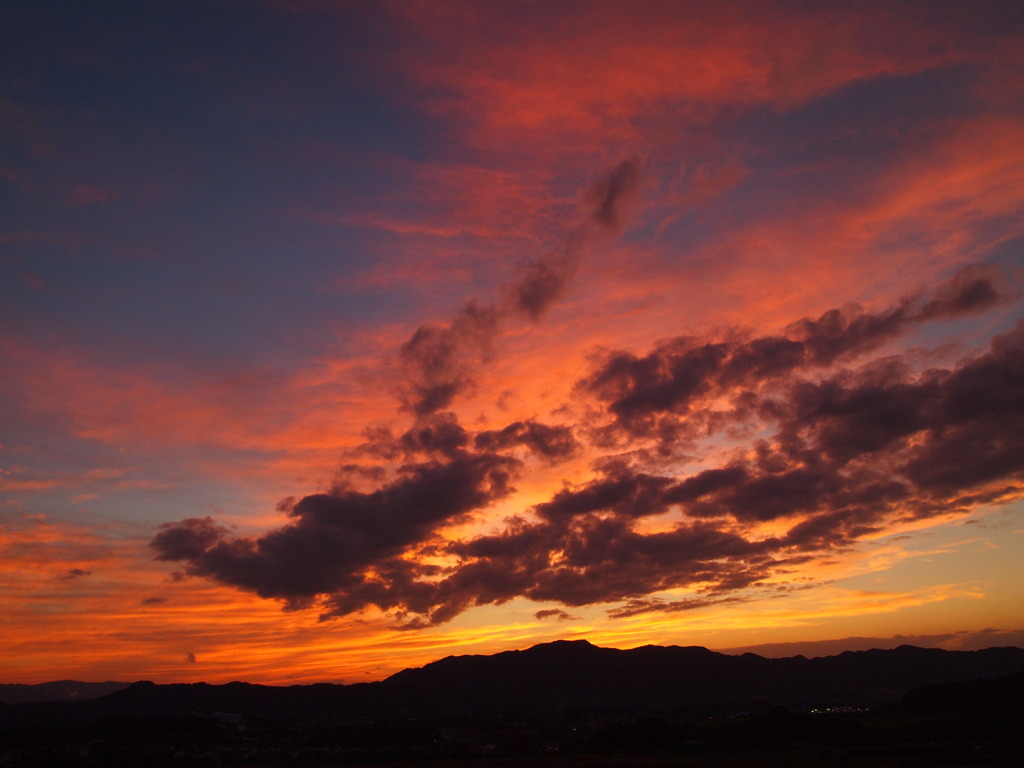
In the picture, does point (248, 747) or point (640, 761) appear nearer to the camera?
point (640, 761)

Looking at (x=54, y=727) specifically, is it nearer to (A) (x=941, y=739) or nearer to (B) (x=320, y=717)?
(B) (x=320, y=717)

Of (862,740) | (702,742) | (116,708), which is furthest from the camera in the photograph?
(116,708)

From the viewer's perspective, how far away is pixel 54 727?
13588cm

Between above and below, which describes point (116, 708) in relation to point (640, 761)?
above

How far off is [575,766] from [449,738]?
198 ft

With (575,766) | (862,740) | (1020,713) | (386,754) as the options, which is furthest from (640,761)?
(1020,713)

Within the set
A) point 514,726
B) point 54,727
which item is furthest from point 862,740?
point 54,727

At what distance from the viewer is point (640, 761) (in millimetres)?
79812

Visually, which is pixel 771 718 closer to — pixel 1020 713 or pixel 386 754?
Answer: pixel 1020 713

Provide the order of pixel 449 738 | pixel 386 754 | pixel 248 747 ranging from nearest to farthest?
1. pixel 386 754
2. pixel 248 747
3. pixel 449 738

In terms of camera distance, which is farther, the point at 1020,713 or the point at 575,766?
the point at 1020,713

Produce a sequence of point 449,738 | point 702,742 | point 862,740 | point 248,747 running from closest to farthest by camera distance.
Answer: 1. point 862,740
2. point 702,742
3. point 248,747
4. point 449,738

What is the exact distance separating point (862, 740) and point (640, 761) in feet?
96.9

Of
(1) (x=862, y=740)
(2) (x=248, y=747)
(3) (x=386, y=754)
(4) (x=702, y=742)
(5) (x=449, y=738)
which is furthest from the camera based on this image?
(5) (x=449, y=738)
